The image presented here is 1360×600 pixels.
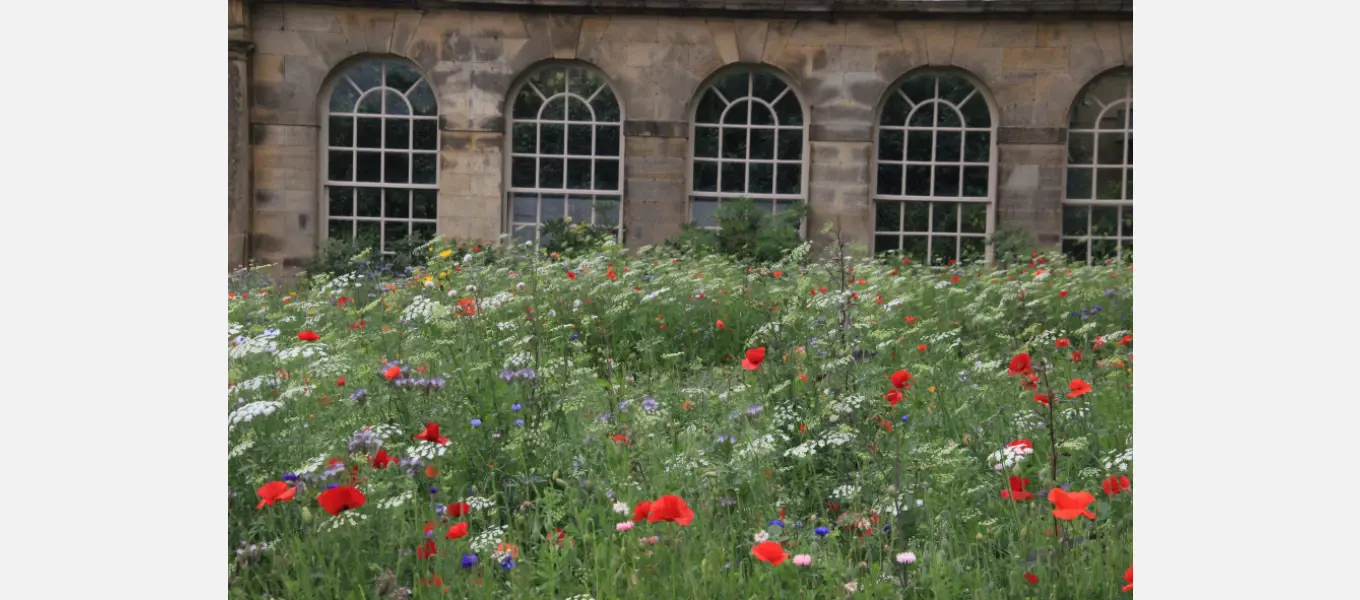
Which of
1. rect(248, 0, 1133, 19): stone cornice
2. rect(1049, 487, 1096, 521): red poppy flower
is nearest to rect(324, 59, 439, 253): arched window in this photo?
rect(248, 0, 1133, 19): stone cornice

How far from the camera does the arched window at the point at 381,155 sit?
535 centimetres

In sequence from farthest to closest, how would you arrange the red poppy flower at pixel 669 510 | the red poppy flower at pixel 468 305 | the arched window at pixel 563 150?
1. the arched window at pixel 563 150
2. the red poppy flower at pixel 468 305
3. the red poppy flower at pixel 669 510

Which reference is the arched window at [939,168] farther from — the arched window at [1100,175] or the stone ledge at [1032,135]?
the arched window at [1100,175]

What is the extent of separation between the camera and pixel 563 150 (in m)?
6.90

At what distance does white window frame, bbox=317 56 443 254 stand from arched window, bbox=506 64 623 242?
28.0 inches

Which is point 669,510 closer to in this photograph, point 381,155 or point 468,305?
point 468,305

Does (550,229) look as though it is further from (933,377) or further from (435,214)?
(933,377)

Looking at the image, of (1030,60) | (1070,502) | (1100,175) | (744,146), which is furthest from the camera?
(744,146)

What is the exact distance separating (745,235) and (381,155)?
2467 millimetres

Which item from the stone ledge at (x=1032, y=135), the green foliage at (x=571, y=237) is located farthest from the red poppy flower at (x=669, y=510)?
the green foliage at (x=571, y=237)

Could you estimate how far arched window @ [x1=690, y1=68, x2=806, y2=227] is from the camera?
280 inches

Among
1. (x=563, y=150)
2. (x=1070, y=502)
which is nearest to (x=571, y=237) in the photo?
(x=563, y=150)

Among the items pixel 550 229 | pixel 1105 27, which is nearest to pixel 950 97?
pixel 1105 27

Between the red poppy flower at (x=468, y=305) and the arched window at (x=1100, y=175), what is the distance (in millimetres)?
2737
